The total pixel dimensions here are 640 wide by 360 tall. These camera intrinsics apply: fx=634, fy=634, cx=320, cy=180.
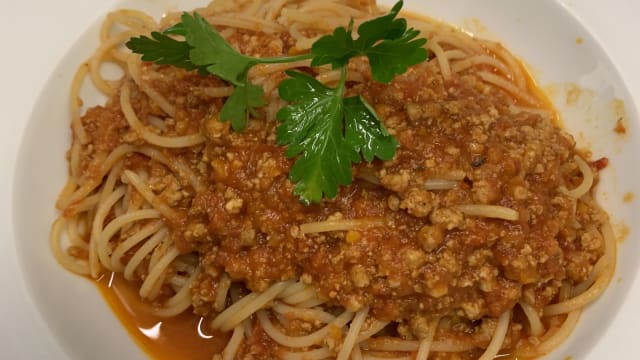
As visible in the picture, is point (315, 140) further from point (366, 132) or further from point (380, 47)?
point (380, 47)

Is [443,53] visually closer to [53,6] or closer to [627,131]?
[627,131]

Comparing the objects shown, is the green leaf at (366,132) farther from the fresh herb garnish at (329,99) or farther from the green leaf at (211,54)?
the green leaf at (211,54)

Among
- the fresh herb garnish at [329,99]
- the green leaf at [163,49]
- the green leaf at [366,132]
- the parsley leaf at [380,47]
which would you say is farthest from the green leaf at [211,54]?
the green leaf at [366,132]

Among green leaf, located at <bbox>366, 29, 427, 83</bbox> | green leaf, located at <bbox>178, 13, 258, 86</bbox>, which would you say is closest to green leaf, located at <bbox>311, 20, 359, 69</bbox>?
green leaf, located at <bbox>366, 29, 427, 83</bbox>

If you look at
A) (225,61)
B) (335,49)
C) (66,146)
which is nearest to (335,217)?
(335,49)

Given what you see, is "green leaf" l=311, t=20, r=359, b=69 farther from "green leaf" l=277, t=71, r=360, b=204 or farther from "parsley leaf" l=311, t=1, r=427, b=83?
"green leaf" l=277, t=71, r=360, b=204

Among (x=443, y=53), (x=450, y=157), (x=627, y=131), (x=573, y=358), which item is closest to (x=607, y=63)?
(x=627, y=131)
